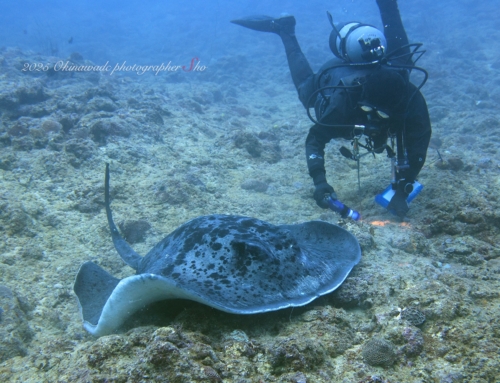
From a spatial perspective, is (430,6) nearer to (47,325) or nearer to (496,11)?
(496,11)

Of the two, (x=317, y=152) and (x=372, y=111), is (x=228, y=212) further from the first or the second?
(x=372, y=111)

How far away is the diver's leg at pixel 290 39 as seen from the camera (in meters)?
7.65

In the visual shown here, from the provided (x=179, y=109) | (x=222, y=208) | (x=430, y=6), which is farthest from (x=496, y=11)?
(x=222, y=208)

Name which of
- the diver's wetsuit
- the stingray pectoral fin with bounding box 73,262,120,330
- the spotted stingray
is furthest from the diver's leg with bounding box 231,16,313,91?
the stingray pectoral fin with bounding box 73,262,120,330

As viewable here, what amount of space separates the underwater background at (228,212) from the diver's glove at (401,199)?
0.16 m

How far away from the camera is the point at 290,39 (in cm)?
868

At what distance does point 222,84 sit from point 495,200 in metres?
15.6

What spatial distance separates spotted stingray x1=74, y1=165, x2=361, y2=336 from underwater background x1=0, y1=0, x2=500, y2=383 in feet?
0.62

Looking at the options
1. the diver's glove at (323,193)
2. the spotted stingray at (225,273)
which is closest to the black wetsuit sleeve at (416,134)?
the diver's glove at (323,193)

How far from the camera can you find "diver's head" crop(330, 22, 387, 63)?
4.58 metres

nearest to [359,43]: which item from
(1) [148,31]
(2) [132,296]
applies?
(2) [132,296]

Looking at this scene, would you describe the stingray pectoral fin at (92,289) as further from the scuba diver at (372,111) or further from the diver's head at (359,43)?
the diver's head at (359,43)

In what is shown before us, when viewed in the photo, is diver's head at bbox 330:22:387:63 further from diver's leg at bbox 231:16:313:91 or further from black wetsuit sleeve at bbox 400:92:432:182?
diver's leg at bbox 231:16:313:91

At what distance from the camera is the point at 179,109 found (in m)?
10.1
